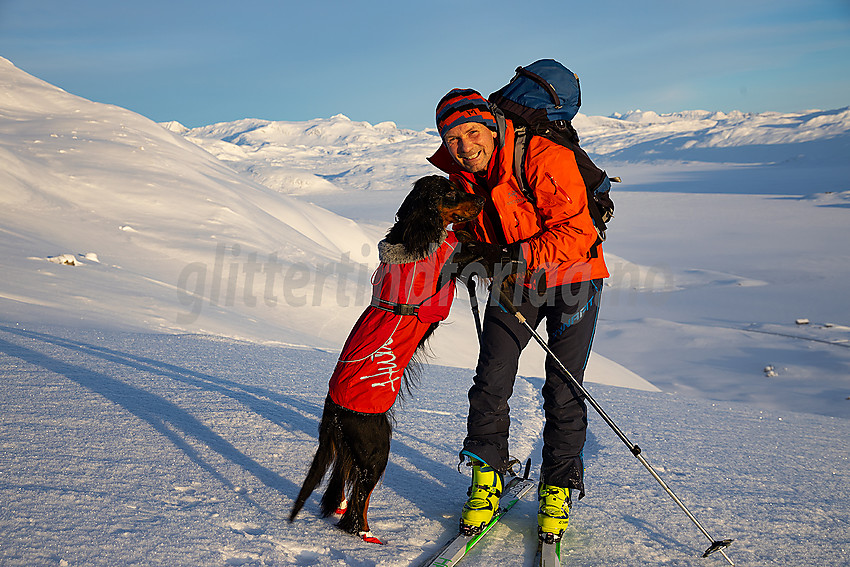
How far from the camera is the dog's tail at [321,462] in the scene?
1.92 m

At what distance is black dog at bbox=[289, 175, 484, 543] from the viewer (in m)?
1.87

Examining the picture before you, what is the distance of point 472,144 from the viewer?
201 cm

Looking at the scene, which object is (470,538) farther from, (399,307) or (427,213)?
(427,213)

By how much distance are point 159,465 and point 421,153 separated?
101399 mm

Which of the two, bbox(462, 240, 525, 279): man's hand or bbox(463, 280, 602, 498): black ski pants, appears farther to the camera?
bbox(463, 280, 602, 498): black ski pants

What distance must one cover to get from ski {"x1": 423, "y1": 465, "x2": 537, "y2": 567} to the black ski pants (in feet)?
0.66

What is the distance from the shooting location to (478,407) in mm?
2145

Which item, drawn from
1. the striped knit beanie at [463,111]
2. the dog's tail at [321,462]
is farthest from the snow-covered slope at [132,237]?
the striped knit beanie at [463,111]

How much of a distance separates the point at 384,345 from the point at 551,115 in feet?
3.34

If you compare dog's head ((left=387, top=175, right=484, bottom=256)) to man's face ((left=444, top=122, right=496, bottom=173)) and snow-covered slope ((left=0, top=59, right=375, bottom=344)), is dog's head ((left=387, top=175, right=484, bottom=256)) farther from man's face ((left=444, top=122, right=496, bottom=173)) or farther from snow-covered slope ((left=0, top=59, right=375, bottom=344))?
snow-covered slope ((left=0, top=59, right=375, bottom=344))

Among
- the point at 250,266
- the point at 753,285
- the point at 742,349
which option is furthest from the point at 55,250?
the point at 753,285

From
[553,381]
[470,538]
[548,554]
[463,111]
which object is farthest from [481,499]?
[463,111]

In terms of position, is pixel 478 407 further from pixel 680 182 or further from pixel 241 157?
pixel 241 157

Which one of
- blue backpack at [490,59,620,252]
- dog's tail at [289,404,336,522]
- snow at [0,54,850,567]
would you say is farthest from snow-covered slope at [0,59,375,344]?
blue backpack at [490,59,620,252]
